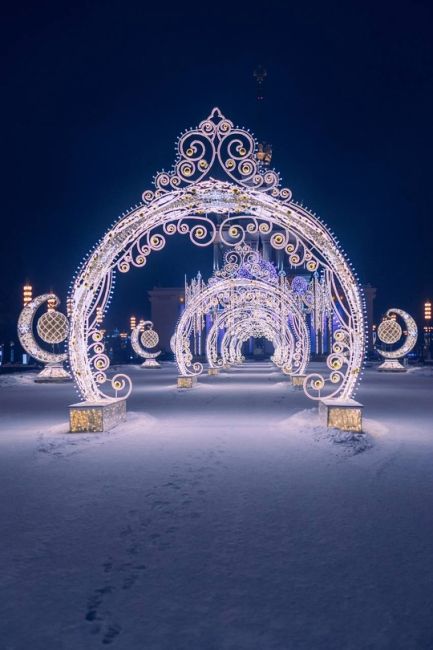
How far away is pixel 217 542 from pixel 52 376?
A: 2478cm

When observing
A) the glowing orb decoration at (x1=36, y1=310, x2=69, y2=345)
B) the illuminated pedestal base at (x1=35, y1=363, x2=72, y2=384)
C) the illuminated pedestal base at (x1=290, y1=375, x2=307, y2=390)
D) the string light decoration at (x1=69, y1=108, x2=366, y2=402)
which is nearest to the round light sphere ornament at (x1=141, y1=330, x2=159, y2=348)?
the illuminated pedestal base at (x1=35, y1=363, x2=72, y2=384)

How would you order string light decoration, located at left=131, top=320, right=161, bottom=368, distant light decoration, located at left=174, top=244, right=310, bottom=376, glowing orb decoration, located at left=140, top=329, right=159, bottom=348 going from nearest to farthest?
distant light decoration, located at left=174, top=244, right=310, bottom=376 → string light decoration, located at left=131, top=320, right=161, bottom=368 → glowing orb decoration, located at left=140, top=329, right=159, bottom=348

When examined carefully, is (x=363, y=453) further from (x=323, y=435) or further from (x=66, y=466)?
(x=66, y=466)

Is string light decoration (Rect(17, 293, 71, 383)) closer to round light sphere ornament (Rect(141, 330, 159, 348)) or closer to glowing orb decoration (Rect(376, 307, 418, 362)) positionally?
round light sphere ornament (Rect(141, 330, 159, 348))

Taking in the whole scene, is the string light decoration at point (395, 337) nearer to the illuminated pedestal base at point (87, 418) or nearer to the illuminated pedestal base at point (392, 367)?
the illuminated pedestal base at point (392, 367)

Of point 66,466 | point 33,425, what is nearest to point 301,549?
point 66,466

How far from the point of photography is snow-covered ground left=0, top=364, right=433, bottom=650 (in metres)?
3.51

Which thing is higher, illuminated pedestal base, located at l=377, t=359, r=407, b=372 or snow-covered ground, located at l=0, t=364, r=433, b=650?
illuminated pedestal base, located at l=377, t=359, r=407, b=372

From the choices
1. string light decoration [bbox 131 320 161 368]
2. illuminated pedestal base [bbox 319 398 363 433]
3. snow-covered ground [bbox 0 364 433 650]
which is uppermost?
string light decoration [bbox 131 320 161 368]

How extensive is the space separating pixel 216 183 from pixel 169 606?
8.86 metres

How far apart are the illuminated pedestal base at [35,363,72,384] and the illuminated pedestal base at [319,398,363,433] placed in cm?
1958

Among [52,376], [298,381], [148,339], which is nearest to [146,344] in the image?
[148,339]

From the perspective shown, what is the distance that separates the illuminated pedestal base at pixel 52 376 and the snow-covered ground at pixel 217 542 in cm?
1878

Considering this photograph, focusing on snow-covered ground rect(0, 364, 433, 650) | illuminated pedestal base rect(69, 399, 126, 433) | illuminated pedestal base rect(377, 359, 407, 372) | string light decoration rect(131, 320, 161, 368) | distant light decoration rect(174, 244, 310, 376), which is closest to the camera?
snow-covered ground rect(0, 364, 433, 650)
